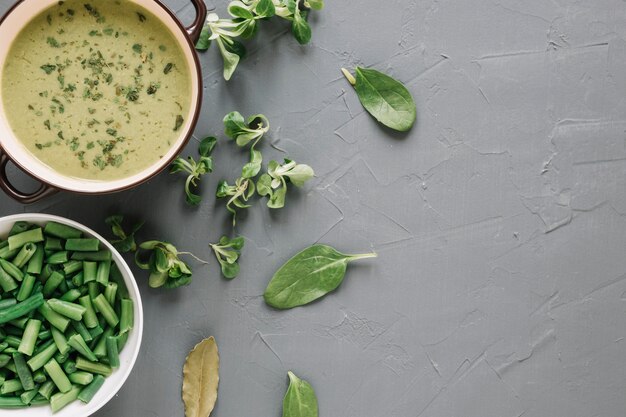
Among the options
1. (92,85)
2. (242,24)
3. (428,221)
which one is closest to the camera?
(92,85)

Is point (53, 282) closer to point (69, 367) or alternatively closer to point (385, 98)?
point (69, 367)

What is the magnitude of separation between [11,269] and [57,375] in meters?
0.21

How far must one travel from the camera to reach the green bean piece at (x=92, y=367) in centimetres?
145

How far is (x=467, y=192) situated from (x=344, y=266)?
0.99 feet

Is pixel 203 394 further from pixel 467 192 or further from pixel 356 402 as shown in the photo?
pixel 467 192

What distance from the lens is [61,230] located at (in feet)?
4.68

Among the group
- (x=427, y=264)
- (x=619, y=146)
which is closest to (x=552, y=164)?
(x=619, y=146)

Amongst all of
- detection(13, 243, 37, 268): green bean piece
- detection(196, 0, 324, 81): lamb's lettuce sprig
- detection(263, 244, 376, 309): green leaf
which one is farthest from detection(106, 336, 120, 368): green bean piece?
detection(196, 0, 324, 81): lamb's lettuce sprig

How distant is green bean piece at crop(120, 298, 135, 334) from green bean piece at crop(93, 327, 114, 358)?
32 millimetres

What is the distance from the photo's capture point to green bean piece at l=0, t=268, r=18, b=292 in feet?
4.65

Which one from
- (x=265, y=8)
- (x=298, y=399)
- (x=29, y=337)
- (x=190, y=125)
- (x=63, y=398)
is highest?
(x=265, y=8)

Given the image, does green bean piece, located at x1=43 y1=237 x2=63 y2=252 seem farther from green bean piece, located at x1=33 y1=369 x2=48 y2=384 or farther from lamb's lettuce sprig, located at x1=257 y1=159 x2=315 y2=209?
lamb's lettuce sprig, located at x1=257 y1=159 x2=315 y2=209

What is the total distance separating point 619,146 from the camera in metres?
1.64

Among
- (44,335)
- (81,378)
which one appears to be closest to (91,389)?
(81,378)
